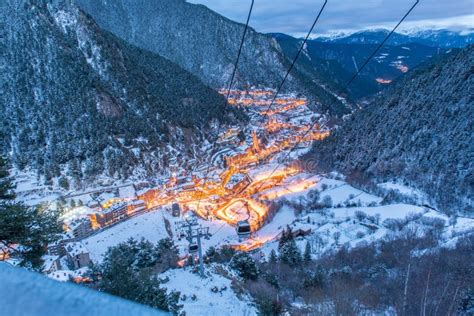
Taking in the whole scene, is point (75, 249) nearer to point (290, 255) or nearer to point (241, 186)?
point (290, 255)

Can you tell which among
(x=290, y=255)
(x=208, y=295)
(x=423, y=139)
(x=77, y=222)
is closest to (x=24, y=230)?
(x=208, y=295)

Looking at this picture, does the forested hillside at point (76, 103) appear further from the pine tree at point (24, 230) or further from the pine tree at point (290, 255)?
the pine tree at point (24, 230)

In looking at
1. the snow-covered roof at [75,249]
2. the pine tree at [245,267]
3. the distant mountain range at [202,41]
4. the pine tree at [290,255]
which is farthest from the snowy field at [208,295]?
the distant mountain range at [202,41]

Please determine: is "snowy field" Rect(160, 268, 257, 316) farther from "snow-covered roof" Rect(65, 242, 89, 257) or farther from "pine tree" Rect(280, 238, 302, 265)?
"snow-covered roof" Rect(65, 242, 89, 257)

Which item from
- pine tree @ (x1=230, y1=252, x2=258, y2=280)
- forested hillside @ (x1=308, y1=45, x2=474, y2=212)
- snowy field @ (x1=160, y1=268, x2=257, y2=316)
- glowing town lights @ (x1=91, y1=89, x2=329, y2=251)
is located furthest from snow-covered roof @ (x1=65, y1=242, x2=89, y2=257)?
forested hillside @ (x1=308, y1=45, x2=474, y2=212)

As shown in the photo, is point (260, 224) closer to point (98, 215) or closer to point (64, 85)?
point (98, 215)

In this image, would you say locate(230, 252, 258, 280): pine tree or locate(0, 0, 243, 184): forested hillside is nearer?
locate(230, 252, 258, 280): pine tree

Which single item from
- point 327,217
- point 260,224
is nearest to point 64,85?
point 260,224
